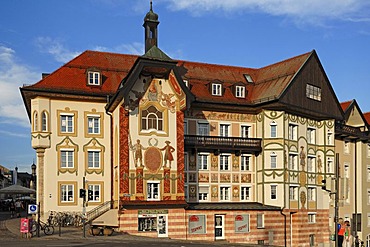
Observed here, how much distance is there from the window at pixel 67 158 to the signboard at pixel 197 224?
10.8 metres

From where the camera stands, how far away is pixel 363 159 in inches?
2372

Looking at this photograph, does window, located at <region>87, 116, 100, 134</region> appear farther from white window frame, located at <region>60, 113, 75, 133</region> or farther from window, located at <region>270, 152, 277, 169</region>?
window, located at <region>270, 152, 277, 169</region>

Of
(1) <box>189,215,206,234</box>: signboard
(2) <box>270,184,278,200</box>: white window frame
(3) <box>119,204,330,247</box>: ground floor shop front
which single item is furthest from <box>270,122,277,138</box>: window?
(1) <box>189,215,206,234</box>: signboard

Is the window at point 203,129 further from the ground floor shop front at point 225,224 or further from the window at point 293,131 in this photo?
the window at point 293,131

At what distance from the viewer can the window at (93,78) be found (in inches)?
1774

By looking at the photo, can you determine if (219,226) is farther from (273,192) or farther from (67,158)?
(67,158)

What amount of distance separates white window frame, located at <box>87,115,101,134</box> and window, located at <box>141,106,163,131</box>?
5287 millimetres

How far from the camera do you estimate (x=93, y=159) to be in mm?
45062

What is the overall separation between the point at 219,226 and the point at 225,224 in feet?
1.71

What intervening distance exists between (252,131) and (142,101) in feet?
40.7

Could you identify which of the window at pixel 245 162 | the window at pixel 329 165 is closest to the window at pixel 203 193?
the window at pixel 245 162

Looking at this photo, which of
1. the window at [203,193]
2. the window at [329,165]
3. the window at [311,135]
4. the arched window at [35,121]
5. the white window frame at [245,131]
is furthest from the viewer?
the window at [329,165]

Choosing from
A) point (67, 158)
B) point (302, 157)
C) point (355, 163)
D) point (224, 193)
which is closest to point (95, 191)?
point (67, 158)

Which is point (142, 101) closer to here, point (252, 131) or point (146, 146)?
point (146, 146)
